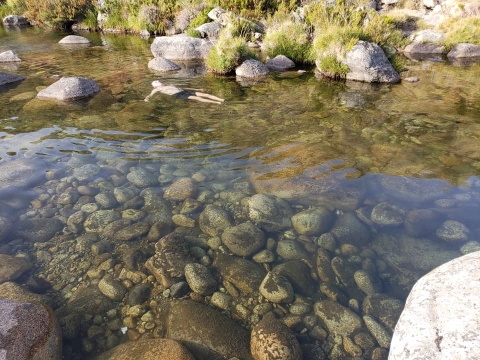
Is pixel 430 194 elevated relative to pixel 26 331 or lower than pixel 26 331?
lower

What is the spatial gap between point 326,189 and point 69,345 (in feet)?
13.0

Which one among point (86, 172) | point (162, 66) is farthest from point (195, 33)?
point (86, 172)

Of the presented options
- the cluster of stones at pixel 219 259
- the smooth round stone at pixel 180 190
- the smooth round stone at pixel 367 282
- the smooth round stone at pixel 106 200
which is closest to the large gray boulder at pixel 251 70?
the cluster of stones at pixel 219 259

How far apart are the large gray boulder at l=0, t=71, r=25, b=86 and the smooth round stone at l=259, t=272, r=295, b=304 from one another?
37.1 feet

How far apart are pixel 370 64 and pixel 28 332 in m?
11.7

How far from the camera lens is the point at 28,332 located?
2799mm

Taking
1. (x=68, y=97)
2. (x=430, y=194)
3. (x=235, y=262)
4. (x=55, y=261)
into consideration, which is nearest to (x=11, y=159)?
(x=55, y=261)

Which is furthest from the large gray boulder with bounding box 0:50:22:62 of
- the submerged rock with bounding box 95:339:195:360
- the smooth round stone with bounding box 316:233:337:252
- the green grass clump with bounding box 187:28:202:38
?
the smooth round stone with bounding box 316:233:337:252

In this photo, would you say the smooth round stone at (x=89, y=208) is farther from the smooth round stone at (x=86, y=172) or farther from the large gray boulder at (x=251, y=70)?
the large gray boulder at (x=251, y=70)

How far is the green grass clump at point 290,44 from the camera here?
1335 centimetres

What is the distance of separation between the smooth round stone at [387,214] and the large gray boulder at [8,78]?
38.8 feet

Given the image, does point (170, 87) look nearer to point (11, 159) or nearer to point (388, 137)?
point (11, 159)

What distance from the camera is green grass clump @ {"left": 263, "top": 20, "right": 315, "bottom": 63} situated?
1335 centimetres

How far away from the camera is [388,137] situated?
274 inches
